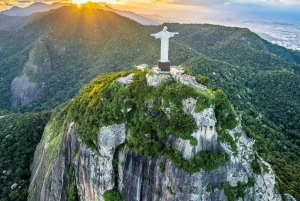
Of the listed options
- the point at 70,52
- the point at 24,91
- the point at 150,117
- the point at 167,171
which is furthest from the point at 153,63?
the point at 167,171

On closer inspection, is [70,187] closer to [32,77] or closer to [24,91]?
[24,91]

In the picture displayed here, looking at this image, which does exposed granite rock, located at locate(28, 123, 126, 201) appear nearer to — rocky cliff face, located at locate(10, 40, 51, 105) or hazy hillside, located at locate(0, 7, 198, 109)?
hazy hillside, located at locate(0, 7, 198, 109)

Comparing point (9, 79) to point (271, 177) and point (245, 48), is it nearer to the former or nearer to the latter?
point (245, 48)

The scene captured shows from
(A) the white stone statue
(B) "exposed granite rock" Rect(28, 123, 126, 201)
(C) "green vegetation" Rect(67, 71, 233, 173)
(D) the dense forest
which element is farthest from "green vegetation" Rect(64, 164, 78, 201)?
(D) the dense forest

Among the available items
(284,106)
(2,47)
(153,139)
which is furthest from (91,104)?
(2,47)

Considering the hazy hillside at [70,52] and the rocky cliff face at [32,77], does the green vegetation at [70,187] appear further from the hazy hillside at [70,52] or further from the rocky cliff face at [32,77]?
the rocky cliff face at [32,77]
